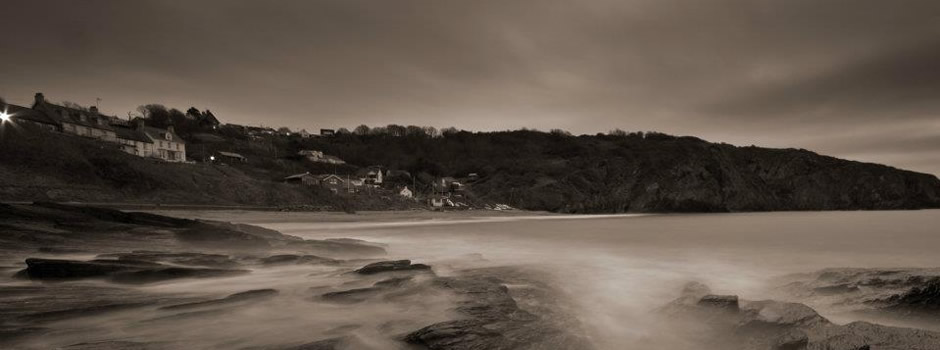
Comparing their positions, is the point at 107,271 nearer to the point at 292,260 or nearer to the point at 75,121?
the point at 292,260

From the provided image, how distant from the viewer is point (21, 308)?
5570 millimetres

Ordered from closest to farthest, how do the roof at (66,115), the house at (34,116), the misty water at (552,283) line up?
the misty water at (552,283) → the house at (34,116) → the roof at (66,115)

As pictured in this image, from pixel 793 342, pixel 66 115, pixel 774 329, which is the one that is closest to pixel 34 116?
pixel 66 115

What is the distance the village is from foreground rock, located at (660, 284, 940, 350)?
47.5 m

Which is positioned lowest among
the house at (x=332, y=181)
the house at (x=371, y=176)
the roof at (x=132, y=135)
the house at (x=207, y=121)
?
the house at (x=332, y=181)

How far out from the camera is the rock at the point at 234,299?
255 inches

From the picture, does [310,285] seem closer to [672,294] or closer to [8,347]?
[8,347]

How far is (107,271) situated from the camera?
7.94 metres

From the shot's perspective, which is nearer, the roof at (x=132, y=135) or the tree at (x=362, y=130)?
the roof at (x=132, y=135)

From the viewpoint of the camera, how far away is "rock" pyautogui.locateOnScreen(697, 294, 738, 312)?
577 cm

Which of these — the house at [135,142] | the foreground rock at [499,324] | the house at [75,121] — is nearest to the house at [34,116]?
the house at [75,121]

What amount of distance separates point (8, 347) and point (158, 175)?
126 feet

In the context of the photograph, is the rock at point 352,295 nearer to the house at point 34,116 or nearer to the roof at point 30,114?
A: the house at point 34,116

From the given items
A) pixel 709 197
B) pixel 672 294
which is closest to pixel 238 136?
pixel 709 197
